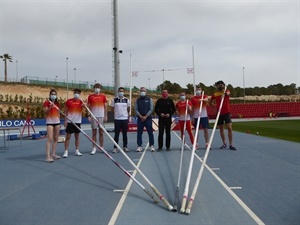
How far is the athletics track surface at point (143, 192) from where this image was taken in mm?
3666

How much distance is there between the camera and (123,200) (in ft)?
14.3

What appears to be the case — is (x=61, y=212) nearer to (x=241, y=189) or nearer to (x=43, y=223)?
(x=43, y=223)

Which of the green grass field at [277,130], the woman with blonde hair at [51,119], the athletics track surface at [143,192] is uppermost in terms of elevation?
the woman with blonde hair at [51,119]

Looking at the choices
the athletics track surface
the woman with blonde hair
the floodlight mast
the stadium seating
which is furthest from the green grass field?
the stadium seating

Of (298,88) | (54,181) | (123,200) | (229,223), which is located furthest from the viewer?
(298,88)

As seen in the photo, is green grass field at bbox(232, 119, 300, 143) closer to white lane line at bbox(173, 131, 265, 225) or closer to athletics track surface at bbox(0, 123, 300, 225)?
athletics track surface at bbox(0, 123, 300, 225)

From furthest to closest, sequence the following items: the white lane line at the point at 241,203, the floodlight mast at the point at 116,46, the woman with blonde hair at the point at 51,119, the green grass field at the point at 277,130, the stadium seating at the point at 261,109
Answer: the stadium seating at the point at 261,109 < the floodlight mast at the point at 116,46 < the green grass field at the point at 277,130 < the woman with blonde hair at the point at 51,119 < the white lane line at the point at 241,203

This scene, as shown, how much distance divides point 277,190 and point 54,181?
375cm

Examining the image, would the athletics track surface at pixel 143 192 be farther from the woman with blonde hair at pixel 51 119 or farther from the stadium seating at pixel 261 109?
the stadium seating at pixel 261 109

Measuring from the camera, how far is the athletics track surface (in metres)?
3.67

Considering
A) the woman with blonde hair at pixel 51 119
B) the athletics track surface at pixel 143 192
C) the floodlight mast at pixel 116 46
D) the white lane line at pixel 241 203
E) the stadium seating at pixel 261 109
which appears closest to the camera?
the white lane line at pixel 241 203

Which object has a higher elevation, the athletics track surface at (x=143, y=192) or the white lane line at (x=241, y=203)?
the white lane line at (x=241, y=203)

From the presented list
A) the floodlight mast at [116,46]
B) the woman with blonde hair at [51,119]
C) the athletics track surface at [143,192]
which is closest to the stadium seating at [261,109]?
the floodlight mast at [116,46]

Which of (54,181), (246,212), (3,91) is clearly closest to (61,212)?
(54,181)
